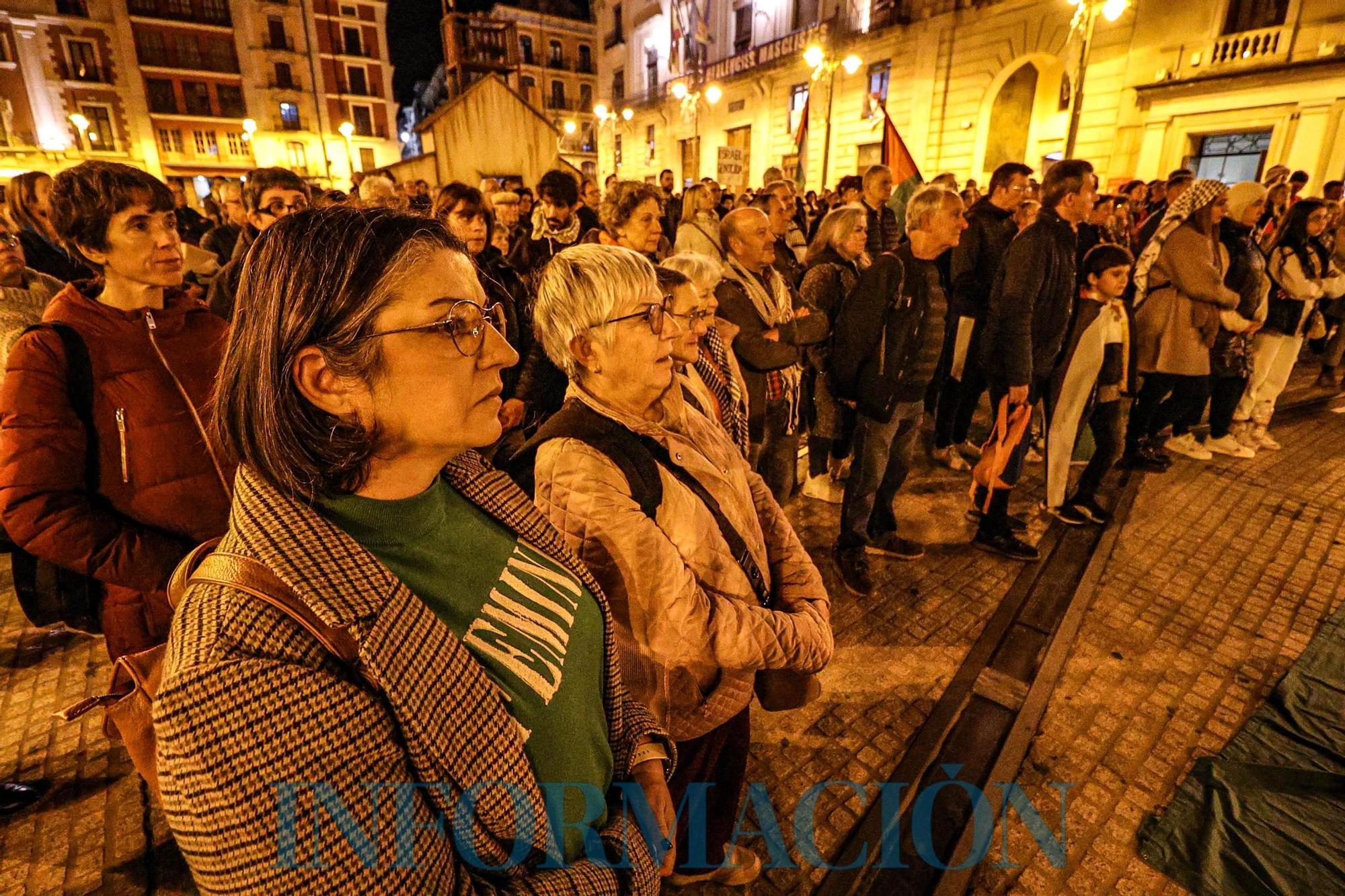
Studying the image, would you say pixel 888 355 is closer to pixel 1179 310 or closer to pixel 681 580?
pixel 681 580

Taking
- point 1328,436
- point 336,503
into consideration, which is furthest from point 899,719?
point 1328,436

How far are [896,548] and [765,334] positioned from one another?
6.02ft

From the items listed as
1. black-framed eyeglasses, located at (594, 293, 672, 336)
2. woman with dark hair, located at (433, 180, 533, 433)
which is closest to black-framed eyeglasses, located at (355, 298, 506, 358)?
black-framed eyeglasses, located at (594, 293, 672, 336)

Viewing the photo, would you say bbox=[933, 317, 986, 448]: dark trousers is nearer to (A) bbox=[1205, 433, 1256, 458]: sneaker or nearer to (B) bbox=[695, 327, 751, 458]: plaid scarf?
(A) bbox=[1205, 433, 1256, 458]: sneaker

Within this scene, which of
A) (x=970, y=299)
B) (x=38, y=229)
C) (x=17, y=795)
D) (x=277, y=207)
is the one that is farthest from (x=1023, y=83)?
(x=17, y=795)

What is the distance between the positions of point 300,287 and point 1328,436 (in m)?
9.23

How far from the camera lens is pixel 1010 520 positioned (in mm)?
4684

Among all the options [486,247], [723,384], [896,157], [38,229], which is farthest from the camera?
[896,157]

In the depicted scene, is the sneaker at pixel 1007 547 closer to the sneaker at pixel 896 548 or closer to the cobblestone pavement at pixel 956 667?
the cobblestone pavement at pixel 956 667

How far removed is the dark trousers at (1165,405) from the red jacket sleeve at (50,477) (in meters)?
6.79

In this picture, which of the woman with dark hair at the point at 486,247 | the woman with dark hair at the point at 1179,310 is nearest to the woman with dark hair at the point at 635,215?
the woman with dark hair at the point at 486,247

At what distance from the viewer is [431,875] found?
90cm

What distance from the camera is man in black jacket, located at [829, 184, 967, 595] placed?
3752mm

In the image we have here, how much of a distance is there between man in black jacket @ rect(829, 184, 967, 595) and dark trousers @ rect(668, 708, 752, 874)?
2.07 meters
